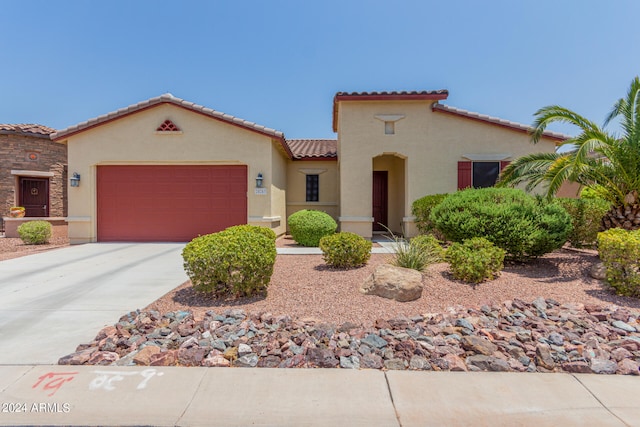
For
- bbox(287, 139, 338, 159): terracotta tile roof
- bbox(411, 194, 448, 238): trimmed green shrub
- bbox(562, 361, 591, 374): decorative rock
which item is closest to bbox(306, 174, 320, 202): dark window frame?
bbox(287, 139, 338, 159): terracotta tile roof

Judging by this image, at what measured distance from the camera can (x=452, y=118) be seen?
437 inches

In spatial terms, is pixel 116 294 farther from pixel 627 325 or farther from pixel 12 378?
pixel 627 325

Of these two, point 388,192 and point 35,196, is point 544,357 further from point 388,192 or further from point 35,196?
point 35,196

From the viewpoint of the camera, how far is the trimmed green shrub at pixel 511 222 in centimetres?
605

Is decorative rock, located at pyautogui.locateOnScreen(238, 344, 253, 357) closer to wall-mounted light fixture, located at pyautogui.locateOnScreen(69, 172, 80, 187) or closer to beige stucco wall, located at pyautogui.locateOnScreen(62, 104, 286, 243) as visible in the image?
beige stucco wall, located at pyautogui.locateOnScreen(62, 104, 286, 243)

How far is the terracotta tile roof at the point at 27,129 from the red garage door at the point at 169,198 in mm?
6705

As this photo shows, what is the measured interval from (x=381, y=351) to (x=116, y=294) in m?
4.65

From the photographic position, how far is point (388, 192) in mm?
13898

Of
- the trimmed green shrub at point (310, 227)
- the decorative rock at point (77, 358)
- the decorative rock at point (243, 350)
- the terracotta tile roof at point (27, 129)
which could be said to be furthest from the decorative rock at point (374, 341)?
the terracotta tile roof at point (27, 129)

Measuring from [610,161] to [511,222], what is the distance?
276 centimetres

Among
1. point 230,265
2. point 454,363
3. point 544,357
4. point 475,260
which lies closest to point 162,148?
point 230,265

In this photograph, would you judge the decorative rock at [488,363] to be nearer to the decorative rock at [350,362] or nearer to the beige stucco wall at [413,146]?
the decorative rock at [350,362]

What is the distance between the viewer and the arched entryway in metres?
13.2

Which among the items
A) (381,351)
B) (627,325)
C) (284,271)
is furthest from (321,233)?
(627,325)
